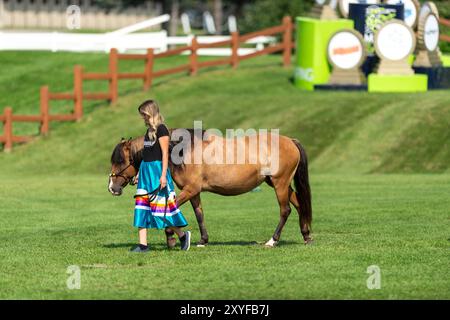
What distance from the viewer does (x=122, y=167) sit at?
15.0 meters

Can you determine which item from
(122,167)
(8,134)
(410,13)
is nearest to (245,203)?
(122,167)

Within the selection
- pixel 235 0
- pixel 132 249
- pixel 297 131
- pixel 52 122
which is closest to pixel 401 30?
pixel 297 131

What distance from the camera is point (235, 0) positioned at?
74.2 metres

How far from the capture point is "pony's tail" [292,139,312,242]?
15.3m

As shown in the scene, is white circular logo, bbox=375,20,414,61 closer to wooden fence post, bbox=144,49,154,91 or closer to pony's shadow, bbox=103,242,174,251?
wooden fence post, bbox=144,49,154,91

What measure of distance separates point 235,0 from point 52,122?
40269 millimetres

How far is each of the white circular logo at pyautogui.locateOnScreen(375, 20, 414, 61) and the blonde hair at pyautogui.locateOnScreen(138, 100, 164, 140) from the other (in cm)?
1972

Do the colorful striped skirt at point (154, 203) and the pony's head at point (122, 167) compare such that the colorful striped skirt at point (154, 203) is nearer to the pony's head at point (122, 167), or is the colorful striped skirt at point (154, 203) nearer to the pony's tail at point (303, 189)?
the pony's head at point (122, 167)

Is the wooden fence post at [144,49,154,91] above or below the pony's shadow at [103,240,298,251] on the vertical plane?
below

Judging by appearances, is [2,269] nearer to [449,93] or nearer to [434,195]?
[434,195]

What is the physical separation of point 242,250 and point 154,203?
1316mm

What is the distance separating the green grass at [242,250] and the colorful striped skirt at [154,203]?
16.3 inches

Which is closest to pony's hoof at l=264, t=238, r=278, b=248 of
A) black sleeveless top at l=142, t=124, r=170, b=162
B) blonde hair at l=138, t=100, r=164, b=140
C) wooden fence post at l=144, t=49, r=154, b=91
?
black sleeveless top at l=142, t=124, r=170, b=162

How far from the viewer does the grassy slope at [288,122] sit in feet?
92.9
